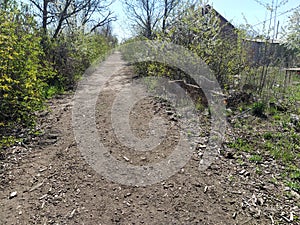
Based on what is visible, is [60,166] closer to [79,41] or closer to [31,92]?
[31,92]

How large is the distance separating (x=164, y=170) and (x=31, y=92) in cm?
216

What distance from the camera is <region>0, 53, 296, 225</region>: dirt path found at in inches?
76.0

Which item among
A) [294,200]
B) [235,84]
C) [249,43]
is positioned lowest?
[294,200]

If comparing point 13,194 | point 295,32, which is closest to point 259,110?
point 13,194

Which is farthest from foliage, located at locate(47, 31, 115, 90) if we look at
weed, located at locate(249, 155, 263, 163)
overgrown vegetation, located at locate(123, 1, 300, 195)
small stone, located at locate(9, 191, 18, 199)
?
weed, located at locate(249, 155, 263, 163)

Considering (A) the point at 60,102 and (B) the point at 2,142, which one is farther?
(A) the point at 60,102

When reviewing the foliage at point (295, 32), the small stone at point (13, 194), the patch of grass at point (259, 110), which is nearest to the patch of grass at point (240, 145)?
the patch of grass at point (259, 110)

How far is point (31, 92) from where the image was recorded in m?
3.24

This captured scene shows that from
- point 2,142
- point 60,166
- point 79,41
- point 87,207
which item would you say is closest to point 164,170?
point 87,207

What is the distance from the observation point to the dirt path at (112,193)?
1930 mm

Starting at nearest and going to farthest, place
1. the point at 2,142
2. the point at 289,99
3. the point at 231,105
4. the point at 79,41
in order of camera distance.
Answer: the point at 2,142 < the point at 231,105 < the point at 289,99 < the point at 79,41

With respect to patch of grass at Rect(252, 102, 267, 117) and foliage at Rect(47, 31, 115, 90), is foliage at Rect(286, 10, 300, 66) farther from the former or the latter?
foliage at Rect(47, 31, 115, 90)

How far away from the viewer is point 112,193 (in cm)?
221

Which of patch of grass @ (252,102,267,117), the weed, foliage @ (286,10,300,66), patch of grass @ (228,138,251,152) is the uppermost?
foliage @ (286,10,300,66)
